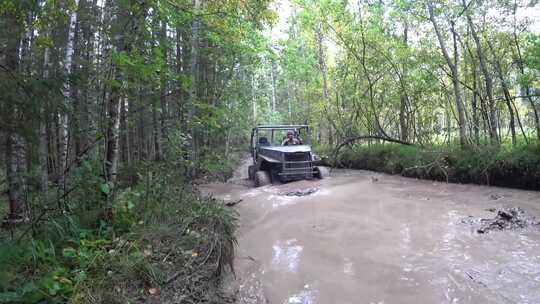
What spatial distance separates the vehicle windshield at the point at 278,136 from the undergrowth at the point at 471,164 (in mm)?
3051

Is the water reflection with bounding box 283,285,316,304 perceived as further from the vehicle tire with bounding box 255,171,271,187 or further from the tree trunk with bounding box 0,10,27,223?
the vehicle tire with bounding box 255,171,271,187

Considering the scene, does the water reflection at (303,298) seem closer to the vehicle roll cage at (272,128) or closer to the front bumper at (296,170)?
the front bumper at (296,170)

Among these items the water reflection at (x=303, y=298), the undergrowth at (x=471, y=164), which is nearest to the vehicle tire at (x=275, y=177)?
the undergrowth at (x=471, y=164)

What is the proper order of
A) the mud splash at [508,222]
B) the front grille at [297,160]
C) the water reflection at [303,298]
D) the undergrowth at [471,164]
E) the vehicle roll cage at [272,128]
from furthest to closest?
1. the vehicle roll cage at [272,128]
2. the front grille at [297,160]
3. the undergrowth at [471,164]
4. the mud splash at [508,222]
5. the water reflection at [303,298]

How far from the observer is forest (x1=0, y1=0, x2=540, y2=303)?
2.72 m

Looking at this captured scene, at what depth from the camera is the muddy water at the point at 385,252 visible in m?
3.12

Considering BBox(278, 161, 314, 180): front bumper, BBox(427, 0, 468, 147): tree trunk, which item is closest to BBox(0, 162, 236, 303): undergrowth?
BBox(278, 161, 314, 180): front bumper

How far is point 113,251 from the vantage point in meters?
2.86

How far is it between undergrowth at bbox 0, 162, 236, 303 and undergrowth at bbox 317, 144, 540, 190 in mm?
6580

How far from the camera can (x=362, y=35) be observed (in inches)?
Answer: 480

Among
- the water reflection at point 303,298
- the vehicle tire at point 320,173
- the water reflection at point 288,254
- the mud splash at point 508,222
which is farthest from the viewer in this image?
the vehicle tire at point 320,173

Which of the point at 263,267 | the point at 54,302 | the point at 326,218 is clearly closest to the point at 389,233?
the point at 326,218

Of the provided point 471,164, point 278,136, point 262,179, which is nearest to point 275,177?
point 262,179

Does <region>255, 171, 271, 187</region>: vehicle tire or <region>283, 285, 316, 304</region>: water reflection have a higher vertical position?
<region>255, 171, 271, 187</region>: vehicle tire
